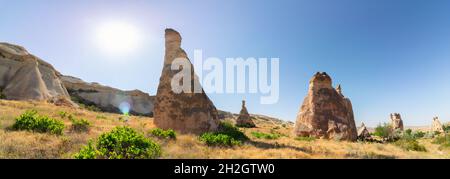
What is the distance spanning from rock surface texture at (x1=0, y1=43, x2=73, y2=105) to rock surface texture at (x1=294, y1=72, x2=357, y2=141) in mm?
26344

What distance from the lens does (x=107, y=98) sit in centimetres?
5025

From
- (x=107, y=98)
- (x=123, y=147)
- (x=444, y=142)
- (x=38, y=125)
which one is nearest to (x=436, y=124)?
(x=444, y=142)

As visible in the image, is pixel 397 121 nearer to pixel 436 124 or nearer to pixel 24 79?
pixel 436 124

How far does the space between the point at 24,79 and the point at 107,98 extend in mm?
18947

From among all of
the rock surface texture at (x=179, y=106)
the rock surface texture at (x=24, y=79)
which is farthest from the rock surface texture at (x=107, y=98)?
the rock surface texture at (x=179, y=106)

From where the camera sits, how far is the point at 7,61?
113 feet

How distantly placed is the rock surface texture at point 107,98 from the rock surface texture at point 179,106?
33248 mm

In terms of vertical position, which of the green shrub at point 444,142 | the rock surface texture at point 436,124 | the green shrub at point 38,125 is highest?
the green shrub at point 38,125

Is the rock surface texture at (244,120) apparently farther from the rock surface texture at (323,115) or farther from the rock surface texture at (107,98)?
the rock surface texture at (107,98)

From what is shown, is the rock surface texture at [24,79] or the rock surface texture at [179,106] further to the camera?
the rock surface texture at [24,79]

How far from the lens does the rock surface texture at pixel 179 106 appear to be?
17141 mm
